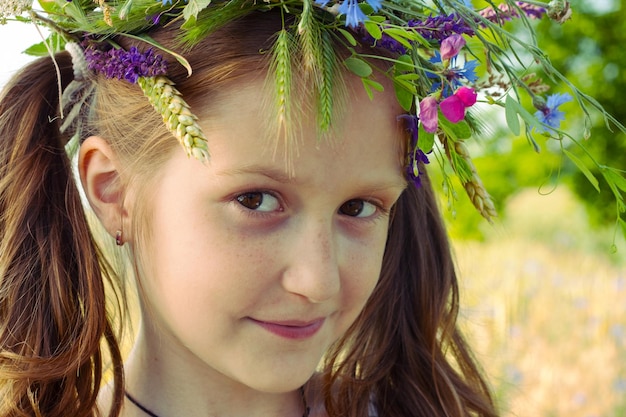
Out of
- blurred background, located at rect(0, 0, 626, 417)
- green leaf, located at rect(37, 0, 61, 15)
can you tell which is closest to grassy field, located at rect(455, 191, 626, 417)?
blurred background, located at rect(0, 0, 626, 417)

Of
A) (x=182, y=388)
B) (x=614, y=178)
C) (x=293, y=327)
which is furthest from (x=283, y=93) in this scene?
(x=182, y=388)

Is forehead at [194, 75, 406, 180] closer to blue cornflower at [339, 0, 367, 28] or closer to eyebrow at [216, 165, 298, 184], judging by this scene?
eyebrow at [216, 165, 298, 184]

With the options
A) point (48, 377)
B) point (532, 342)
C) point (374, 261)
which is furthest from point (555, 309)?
point (48, 377)

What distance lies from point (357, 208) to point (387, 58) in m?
0.40

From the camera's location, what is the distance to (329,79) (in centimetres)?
162

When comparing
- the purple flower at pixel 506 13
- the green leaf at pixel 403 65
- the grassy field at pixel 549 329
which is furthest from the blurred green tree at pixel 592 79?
the green leaf at pixel 403 65

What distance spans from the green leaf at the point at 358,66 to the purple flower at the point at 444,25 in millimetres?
122

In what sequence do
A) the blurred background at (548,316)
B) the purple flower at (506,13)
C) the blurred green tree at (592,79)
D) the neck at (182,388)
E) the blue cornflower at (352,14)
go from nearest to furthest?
the blue cornflower at (352,14), the purple flower at (506,13), the neck at (182,388), the blurred background at (548,316), the blurred green tree at (592,79)

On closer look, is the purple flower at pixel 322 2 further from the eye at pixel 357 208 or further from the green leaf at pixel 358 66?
the eye at pixel 357 208

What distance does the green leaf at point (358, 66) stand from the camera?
1640mm

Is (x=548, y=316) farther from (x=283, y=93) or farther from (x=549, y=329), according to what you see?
(x=283, y=93)

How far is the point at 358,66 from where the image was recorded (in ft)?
5.39

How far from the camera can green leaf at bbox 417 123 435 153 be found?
5.55 ft

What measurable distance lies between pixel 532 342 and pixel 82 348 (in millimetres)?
3725
